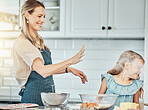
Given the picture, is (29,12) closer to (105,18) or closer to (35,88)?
(105,18)

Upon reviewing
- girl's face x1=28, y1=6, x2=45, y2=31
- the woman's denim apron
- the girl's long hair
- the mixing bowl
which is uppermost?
girl's face x1=28, y1=6, x2=45, y2=31

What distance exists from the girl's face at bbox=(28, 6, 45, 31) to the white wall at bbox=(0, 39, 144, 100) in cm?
39

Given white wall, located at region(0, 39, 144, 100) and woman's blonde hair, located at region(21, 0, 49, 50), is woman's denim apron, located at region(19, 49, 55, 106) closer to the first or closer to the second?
woman's blonde hair, located at region(21, 0, 49, 50)

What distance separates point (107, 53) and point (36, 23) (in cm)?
93

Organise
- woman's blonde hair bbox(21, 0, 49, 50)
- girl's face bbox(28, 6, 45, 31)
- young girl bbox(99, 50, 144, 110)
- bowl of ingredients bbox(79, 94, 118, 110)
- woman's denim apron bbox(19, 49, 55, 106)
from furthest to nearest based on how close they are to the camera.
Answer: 1. girl's face bbox(28, 6, 45, 31)
2. woman's blonde hair bbox(21, 0, 49, 50)
3. young girl bbox(99, 50, 144, 110)
4. woman's denim apron bbox(19, 49, 55, 106)
5. bowl of ingredients bbox(79, 94, 118, 110)

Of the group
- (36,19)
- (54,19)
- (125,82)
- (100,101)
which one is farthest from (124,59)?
(100,101)

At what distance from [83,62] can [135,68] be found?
67 centimetres

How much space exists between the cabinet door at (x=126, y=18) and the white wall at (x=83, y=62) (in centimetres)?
26

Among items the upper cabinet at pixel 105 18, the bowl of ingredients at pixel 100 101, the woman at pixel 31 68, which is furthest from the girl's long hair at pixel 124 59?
the bowl of ingredients at pixel 100 101

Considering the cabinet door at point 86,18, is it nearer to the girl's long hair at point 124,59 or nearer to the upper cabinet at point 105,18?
the upper cabinet at point 105,18

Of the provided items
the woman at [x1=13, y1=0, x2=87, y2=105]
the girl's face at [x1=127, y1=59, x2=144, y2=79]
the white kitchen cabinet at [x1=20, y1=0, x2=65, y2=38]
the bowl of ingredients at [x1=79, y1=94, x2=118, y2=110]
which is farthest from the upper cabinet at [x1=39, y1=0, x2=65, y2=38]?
the bowl of ingredients at [x1=79, y1=94, x2=118, y2=110]

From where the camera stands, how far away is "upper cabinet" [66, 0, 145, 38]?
10.0 ft

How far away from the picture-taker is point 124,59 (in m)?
3.04

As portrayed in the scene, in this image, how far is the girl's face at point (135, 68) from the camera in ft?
9.52
